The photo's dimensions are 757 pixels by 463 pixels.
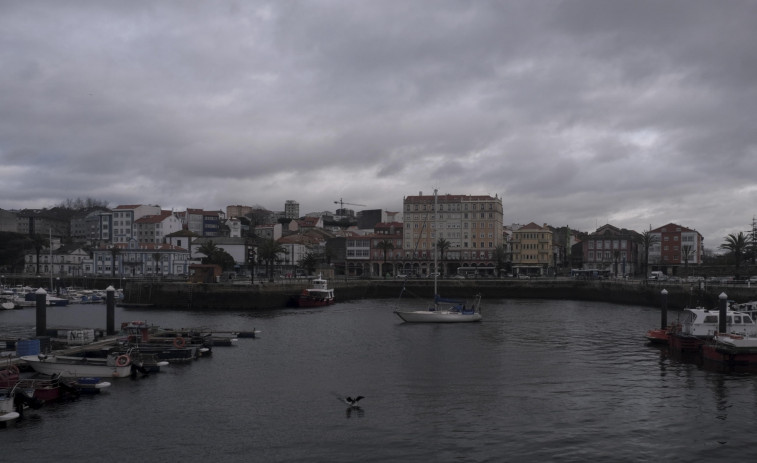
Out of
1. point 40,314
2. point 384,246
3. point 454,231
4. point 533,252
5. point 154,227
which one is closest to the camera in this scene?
point 40,314

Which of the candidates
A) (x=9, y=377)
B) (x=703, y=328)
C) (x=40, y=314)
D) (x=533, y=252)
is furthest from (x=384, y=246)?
(x=9, y=377)

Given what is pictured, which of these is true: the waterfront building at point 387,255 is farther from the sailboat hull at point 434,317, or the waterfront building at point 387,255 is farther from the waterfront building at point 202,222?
the sailboat hull at point 434,317

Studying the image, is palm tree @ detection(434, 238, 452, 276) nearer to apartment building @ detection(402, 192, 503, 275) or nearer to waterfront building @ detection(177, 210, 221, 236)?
apartment building @ detection(402, 192, 503, 275)

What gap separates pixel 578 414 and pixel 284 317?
50.5 m

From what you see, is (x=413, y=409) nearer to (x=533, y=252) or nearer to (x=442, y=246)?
(x=442, y=246)

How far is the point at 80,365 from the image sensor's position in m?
36.6

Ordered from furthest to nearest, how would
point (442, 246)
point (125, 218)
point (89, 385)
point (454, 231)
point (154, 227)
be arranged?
1. point (125, 218)
2. point (154, 227)
3. point (454, 231)
4. point (442, 246)
5. point (89, 385)

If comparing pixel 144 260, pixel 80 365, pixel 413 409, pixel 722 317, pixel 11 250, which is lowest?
pixel 413 409

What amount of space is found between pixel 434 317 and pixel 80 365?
4007 cm

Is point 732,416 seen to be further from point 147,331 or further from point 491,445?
point 147,331

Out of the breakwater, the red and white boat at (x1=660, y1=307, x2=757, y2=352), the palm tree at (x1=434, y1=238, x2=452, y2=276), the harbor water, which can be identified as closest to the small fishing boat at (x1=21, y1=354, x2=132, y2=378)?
the harbor water

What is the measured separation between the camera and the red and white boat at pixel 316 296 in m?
90.6

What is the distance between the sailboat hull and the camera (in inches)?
2721

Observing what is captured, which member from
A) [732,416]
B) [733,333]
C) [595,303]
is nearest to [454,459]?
[732,416]
